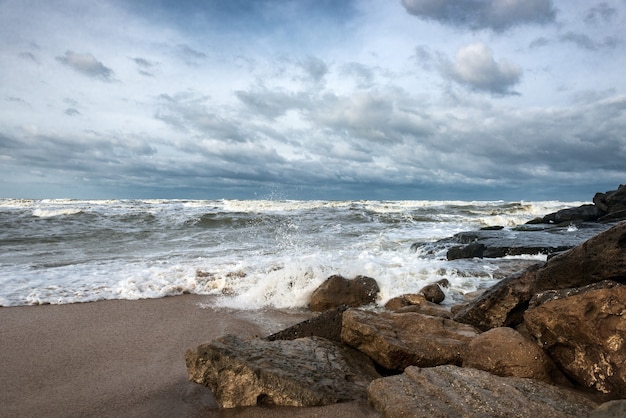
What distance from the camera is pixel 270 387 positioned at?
271 cm

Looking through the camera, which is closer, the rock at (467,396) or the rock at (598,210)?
the rock at (467,396)

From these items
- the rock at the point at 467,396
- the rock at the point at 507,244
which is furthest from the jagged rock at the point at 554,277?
the rock at the point at 507,244

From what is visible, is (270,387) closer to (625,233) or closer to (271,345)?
(271,345)

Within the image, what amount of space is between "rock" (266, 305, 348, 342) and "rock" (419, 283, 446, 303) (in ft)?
8.22

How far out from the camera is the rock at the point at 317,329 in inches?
149

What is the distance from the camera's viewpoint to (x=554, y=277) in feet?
12.1

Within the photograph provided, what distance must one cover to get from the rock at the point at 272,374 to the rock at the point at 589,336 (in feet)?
4.55

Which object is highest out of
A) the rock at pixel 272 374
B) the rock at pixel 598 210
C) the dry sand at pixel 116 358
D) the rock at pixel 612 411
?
the rock at pixel 598 210

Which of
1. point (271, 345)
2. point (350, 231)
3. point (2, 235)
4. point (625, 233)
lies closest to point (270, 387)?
point (271, 345)

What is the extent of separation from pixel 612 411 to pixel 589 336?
0.96 m

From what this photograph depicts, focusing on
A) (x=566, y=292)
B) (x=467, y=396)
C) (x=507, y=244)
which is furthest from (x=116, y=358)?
(x=507, y=244)

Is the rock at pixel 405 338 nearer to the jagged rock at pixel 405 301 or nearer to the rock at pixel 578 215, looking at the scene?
the jagged rock at pixel 405 301

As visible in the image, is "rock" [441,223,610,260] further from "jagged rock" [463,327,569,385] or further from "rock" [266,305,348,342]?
"jagged rock" [463,327,569,385]

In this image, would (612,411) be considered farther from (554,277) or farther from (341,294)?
(341,294)
